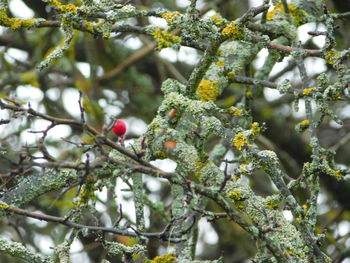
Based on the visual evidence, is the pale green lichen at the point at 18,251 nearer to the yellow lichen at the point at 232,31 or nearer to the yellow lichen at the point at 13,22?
the yellow lichen at the point at 13,22

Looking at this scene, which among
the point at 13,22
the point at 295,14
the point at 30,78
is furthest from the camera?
the point at 30,78

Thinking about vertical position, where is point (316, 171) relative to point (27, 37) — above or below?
below

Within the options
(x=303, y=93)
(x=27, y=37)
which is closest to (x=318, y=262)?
(x=303, y=93)

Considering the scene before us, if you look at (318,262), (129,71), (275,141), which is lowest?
(318,262)

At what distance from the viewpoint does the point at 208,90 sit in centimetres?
280

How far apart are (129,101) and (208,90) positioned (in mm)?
2598

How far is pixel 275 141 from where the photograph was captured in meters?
5.02

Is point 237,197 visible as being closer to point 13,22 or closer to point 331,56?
point 331,56

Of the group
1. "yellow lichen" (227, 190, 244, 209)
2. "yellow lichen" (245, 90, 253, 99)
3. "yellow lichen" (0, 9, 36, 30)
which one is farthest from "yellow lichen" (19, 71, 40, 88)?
"yellow lichen" (227, 190, 244, 209)

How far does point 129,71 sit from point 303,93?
10.0 feet

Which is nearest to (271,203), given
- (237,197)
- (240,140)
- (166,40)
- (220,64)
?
(237,197)

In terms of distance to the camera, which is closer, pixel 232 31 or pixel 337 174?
pixel 232 31

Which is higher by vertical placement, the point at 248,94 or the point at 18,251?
the point at 248,94

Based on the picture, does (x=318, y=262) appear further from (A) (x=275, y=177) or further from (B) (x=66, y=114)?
(B) (x=66, y=114)
